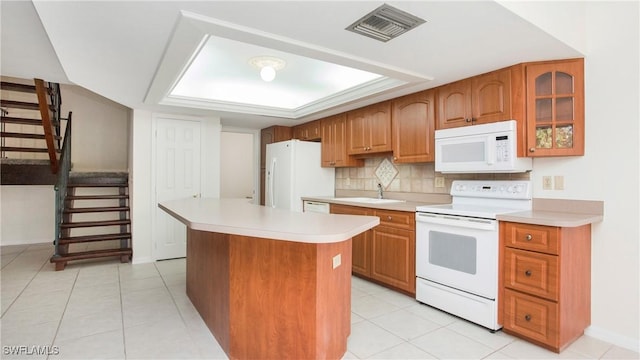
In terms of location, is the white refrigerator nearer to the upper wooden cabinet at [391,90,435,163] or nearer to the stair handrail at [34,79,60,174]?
the upper wooden cabinet at [391,90,435,163]

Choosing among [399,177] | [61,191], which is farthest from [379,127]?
[61,191]

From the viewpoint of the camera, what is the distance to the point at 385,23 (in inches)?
74.8

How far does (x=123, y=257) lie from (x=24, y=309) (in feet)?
5.09

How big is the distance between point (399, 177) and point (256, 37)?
2455 mm

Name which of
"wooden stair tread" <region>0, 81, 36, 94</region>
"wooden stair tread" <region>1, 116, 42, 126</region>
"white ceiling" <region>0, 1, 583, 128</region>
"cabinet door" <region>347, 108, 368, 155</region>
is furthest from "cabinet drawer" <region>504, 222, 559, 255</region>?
"wooden stair tread" <region>1, 116, 42, 126</region>

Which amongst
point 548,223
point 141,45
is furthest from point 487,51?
point 141,45

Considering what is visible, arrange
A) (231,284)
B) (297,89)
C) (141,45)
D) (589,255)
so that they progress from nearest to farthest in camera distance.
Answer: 1. (231,284)
2. (141,45)
3. (589,255)
4. (297,89)

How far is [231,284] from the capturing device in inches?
80.0

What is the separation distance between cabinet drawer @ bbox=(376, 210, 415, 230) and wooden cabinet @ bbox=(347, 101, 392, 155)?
2.51ft

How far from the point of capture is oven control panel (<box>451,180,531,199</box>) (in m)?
2.69

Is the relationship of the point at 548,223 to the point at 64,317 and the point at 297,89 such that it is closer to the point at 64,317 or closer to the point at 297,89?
the point at 297,89

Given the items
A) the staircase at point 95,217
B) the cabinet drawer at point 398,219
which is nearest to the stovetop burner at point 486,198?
the cabinet drawer at point 398,219

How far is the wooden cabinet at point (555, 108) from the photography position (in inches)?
94.7

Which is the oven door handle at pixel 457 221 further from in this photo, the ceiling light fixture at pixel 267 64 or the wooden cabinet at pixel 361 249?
the ceiling light fixture at pixel 267 64
